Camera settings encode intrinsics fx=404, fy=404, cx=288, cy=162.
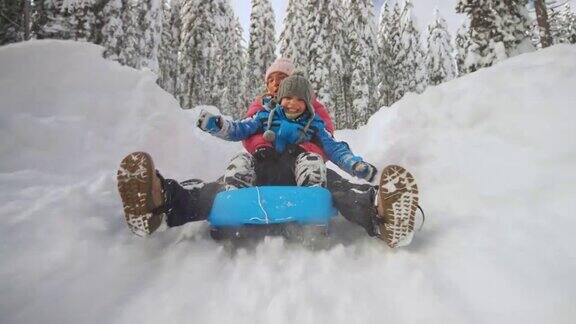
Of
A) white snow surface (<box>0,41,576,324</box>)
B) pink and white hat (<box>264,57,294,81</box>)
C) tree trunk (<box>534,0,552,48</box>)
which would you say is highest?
tree trunk (<box>534,0,552,48</box>)

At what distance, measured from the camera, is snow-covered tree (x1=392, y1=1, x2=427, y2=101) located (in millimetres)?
31656

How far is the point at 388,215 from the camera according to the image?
7.57 feet

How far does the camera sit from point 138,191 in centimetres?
232

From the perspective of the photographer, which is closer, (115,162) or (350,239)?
(350,239)

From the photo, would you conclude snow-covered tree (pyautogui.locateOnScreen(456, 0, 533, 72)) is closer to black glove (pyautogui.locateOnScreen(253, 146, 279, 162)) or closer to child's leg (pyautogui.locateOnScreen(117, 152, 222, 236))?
black glove (pyautogui.locateOnScreen(253, 146, 279, 162))

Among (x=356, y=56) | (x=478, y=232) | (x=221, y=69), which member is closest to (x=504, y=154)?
(x=478, y=232)

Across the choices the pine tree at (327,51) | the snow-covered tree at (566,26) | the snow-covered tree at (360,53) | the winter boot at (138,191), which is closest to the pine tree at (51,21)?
the winter boot at (138,191)

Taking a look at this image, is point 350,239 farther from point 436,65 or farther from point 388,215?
point 436,65

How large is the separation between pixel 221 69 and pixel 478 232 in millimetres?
31570

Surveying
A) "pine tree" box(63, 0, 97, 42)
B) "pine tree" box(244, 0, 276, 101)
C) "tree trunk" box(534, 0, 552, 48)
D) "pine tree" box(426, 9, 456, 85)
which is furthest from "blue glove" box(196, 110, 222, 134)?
"pine tree" box(426, 9, 456, 85)

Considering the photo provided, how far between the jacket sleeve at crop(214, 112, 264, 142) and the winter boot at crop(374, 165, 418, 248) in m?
1.50

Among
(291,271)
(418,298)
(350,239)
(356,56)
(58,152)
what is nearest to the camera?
(418,298)

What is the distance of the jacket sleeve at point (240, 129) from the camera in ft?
10.9

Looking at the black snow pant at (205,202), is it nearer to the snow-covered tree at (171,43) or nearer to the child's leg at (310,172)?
the child's leg at (310,172)
